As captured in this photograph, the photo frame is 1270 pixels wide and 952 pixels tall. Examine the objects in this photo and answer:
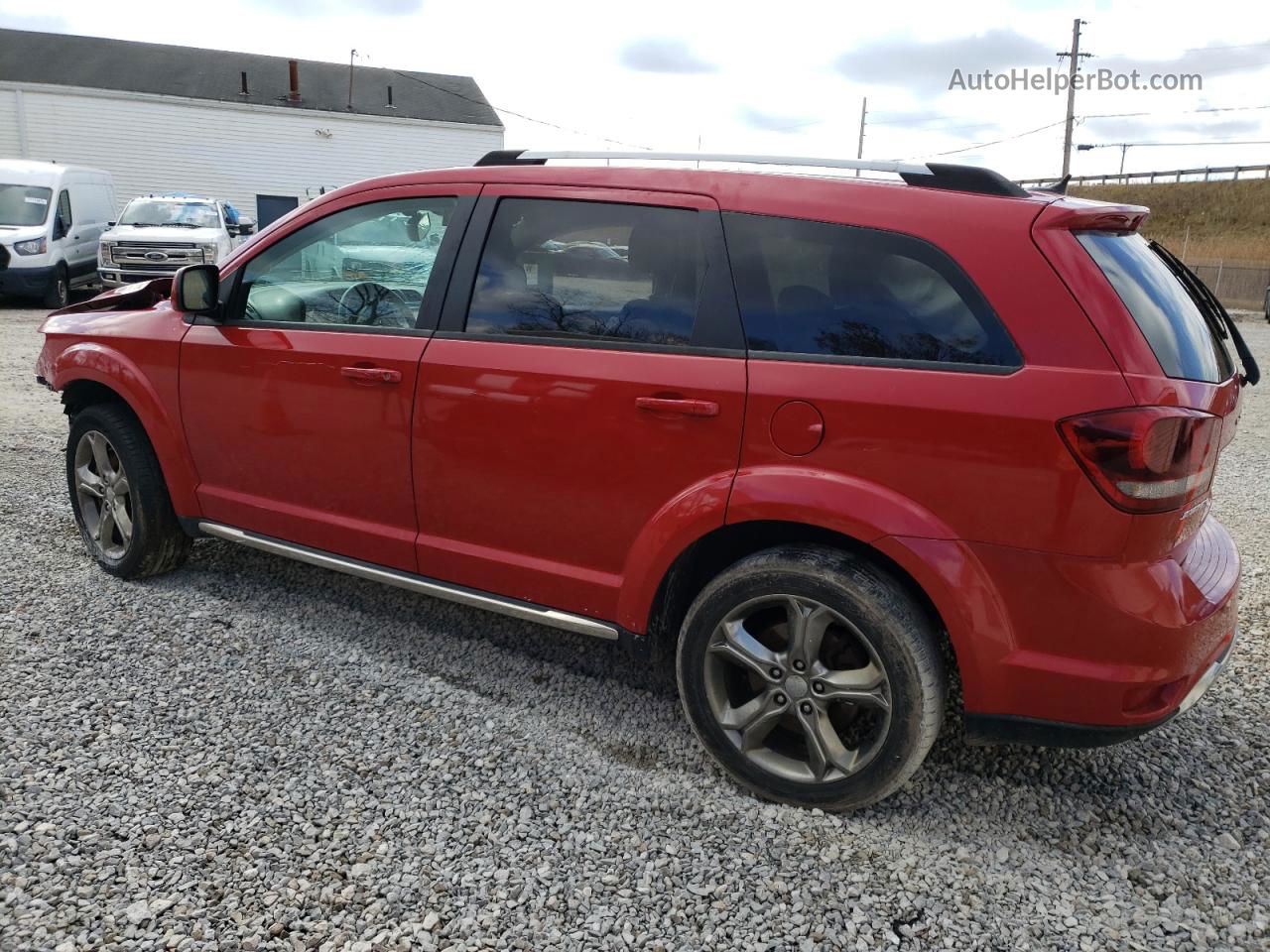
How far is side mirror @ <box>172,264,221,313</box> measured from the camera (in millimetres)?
3773

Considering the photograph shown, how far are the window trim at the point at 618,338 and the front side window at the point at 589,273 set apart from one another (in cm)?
A: 2

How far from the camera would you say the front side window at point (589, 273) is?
9.58ft

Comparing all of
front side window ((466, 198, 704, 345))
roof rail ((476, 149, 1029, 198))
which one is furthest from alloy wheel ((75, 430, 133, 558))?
roof rail ((476, 149, 1029, 198))

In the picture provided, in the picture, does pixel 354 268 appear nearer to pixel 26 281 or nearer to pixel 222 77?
pixel 26 281

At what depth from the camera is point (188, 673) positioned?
3506mm

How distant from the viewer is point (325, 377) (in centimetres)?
351

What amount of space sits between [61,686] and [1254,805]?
12.6ft

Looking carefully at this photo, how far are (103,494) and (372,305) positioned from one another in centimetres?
181

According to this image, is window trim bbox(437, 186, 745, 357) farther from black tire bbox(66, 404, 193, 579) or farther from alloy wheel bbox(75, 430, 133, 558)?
alloy wheel bbox(75, 430, 133, 558)

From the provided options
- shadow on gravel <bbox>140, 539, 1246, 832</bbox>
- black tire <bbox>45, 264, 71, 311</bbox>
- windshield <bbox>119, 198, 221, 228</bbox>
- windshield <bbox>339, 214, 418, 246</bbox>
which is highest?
windshield <bbox>119, 198, 221, 228</bbox>

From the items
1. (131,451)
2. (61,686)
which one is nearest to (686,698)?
(61,686)

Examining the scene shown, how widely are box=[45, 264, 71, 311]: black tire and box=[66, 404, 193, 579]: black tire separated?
45.9 feet

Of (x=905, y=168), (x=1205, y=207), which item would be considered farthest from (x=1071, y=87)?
(x=905, y=168)

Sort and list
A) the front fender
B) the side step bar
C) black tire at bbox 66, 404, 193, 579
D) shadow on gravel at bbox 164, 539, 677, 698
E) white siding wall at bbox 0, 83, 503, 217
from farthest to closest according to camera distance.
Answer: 1. white siding wall at bbox 0, 83, 503, 217
2. black tire at bbox 66, 404, 193, 579
3. the front fender
4. shadow on gravel at bbox 164, 539, 677, 698
5. the side step bar
